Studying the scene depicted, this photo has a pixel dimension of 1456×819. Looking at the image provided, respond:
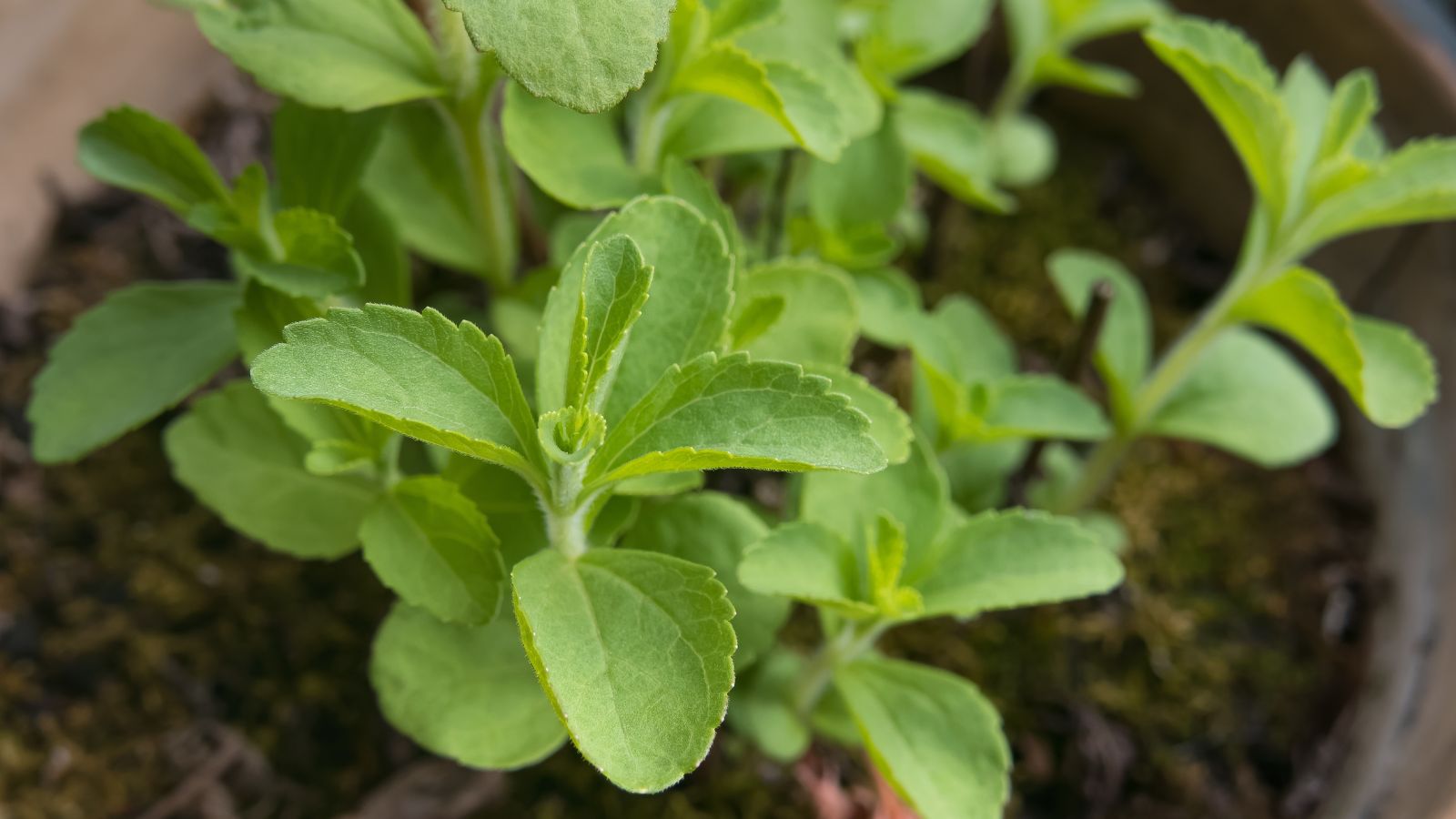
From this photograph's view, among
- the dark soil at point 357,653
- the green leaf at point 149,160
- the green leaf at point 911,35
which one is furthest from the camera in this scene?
the green leaf at point 911,35

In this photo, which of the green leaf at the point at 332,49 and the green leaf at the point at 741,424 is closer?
the green leaf at the point at 741,424

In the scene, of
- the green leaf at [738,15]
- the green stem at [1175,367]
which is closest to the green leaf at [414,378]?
the green leaf at [738,15]

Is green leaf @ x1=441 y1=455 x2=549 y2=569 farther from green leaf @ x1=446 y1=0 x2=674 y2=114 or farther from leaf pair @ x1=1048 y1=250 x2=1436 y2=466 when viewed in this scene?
leaf pair @ x1=1048 y1=250 x2=1436 y2=466

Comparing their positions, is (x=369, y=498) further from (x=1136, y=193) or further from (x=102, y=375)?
(x=1136, y=193)

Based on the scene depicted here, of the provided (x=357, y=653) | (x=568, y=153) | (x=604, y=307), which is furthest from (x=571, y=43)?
(x=357, y=653)

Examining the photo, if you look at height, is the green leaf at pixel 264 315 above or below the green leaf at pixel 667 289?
below

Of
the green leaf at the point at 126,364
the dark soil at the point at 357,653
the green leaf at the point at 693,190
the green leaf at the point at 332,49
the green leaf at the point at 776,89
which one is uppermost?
the green leaf at the point at 776,89

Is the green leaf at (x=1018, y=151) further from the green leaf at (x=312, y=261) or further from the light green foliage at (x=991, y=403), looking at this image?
the green leaf at (x=312, y=261)

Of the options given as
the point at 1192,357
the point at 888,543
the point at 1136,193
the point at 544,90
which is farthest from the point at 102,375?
the point at 1136,193
